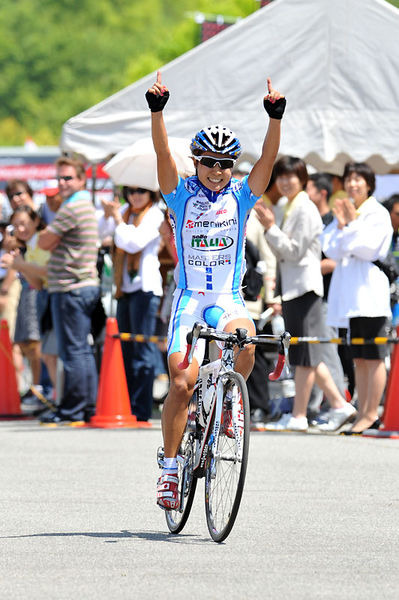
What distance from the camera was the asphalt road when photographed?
21.4 ft

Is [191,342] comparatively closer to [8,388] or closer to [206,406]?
[206,406]

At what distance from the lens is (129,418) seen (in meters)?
14.8

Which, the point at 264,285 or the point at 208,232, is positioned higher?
the point at 264,285

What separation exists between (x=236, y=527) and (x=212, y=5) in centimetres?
6506

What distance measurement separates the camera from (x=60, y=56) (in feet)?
365

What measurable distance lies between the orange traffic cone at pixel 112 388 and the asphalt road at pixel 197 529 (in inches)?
62.7

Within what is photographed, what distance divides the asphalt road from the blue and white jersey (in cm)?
130

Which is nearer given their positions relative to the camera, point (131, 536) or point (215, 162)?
point (131, 536)

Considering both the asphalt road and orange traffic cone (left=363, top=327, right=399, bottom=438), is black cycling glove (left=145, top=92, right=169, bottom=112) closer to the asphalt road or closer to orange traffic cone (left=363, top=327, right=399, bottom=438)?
the asphalt road

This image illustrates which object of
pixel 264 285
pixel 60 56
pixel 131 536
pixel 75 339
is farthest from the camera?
pixel 60 56

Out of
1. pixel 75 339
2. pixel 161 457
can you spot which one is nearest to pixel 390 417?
pixel 75 339

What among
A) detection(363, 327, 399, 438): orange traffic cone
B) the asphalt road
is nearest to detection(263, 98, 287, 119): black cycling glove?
the asphalt road

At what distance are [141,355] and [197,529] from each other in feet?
22.1

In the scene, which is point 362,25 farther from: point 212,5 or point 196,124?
point 212,5
